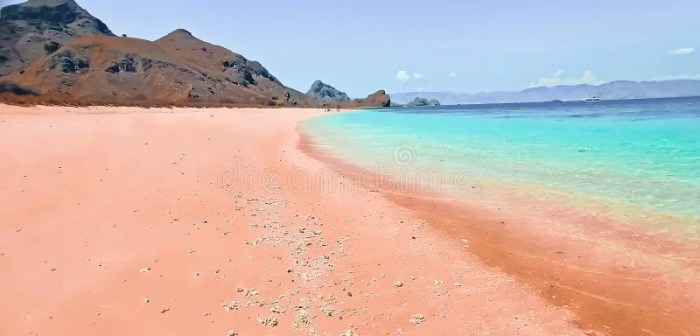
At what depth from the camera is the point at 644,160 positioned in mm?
14297

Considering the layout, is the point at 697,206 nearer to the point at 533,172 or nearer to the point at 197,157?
the point at 533,172

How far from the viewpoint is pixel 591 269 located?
552 cm

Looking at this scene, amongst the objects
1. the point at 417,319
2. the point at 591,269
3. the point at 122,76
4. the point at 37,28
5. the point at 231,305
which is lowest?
the point at 591,269

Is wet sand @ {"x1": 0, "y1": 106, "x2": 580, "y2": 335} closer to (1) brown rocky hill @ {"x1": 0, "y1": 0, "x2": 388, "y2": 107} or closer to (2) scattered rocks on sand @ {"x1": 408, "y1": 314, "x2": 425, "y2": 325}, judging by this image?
(2) scattered rocks on sand @ {"x1": 408, "y1": 314, "x2": 425, "y2": 325}

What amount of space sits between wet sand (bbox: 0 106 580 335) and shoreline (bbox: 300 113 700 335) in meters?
0.26

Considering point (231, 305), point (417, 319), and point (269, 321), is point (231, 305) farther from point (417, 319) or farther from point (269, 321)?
point (417, 319)

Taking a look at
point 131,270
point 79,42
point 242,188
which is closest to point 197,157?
point 242,188

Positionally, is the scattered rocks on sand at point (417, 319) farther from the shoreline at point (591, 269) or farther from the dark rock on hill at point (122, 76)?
the dark rock on hill at point (122, 76)

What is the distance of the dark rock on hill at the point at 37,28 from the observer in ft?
408

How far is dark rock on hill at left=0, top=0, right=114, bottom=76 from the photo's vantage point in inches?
4897

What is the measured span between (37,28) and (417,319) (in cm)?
18636

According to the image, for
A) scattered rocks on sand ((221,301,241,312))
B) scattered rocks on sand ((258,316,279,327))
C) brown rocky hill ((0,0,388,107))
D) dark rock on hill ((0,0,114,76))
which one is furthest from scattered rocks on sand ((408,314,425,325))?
dark rock on hill ((0,0,114,76))

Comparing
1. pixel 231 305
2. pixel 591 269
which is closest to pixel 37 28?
pixel 231 305

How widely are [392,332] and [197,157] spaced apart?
34.5 feet
